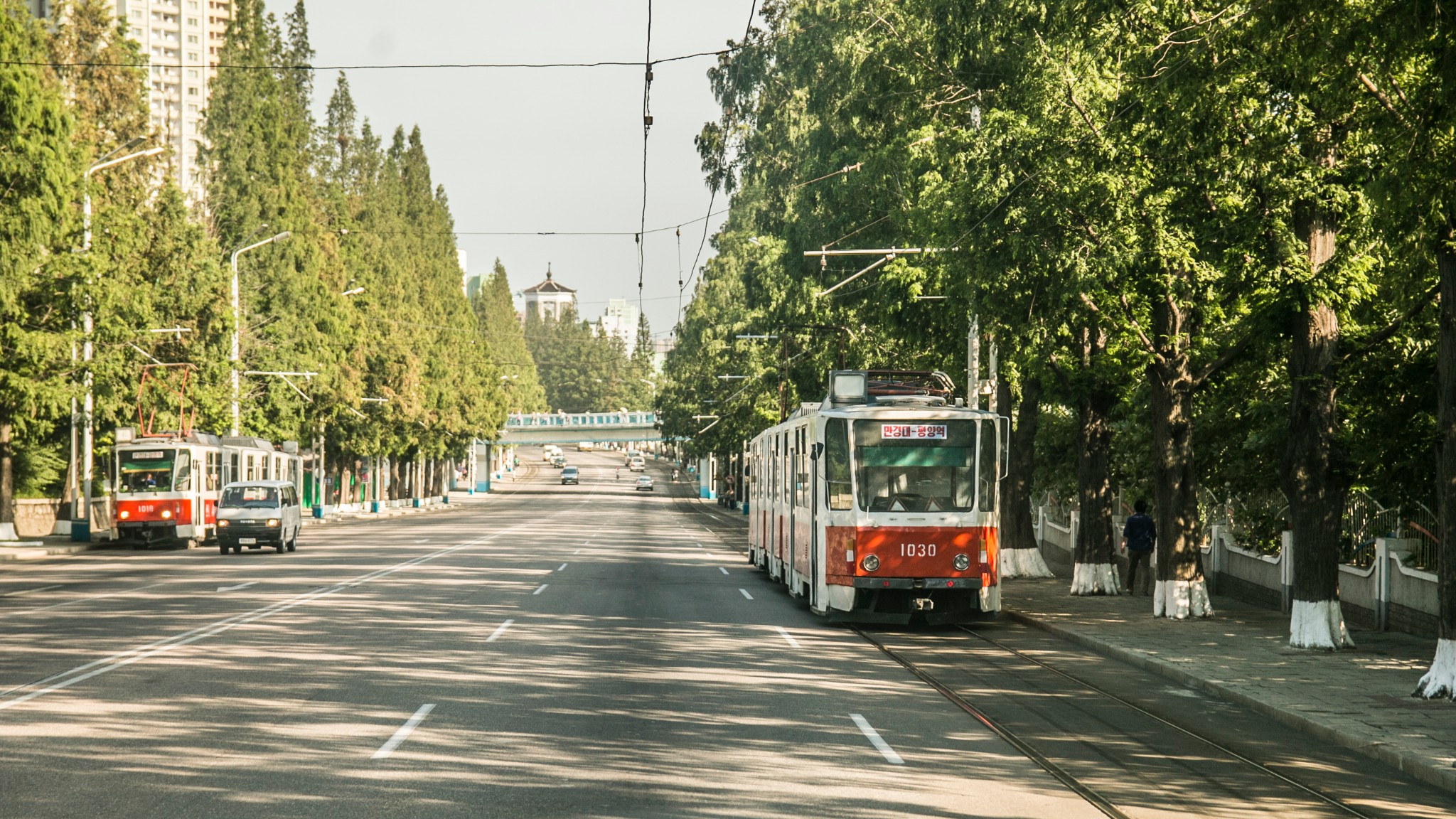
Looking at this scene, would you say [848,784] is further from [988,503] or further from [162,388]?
[162,388]

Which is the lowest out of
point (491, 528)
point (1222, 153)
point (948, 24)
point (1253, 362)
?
point (491, 528)

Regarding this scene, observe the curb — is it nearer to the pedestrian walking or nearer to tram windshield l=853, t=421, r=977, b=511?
tram windshield l=853, t=421, r=977, b=511

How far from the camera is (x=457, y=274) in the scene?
108688mm

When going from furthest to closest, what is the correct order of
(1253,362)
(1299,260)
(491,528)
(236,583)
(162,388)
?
(491,528), (162,388), (236,583), (1253,362), (1299,260)

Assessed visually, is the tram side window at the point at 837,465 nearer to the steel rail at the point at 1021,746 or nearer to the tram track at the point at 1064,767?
the tram track at the point at 1064,767

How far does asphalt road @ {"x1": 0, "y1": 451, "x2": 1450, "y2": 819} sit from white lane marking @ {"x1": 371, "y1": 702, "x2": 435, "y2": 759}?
0.11ft

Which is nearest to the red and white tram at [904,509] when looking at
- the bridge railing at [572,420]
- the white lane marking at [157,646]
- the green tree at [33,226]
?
the white lane marking at [157,646]

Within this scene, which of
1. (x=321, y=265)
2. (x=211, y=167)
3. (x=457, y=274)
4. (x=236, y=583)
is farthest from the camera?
(x=457, y=274)

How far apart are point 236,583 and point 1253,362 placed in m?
19.4

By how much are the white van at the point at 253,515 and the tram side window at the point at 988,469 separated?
25775 millimetres

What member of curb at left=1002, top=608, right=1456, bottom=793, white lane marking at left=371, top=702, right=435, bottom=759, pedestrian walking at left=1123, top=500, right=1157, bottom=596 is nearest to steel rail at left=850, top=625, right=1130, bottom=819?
curb at left=1002, top=608, right=1456, bottom=793

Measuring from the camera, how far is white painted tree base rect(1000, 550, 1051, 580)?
109 ft

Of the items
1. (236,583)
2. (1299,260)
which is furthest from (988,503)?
(236,583)

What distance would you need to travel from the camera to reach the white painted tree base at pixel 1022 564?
3312 cm
